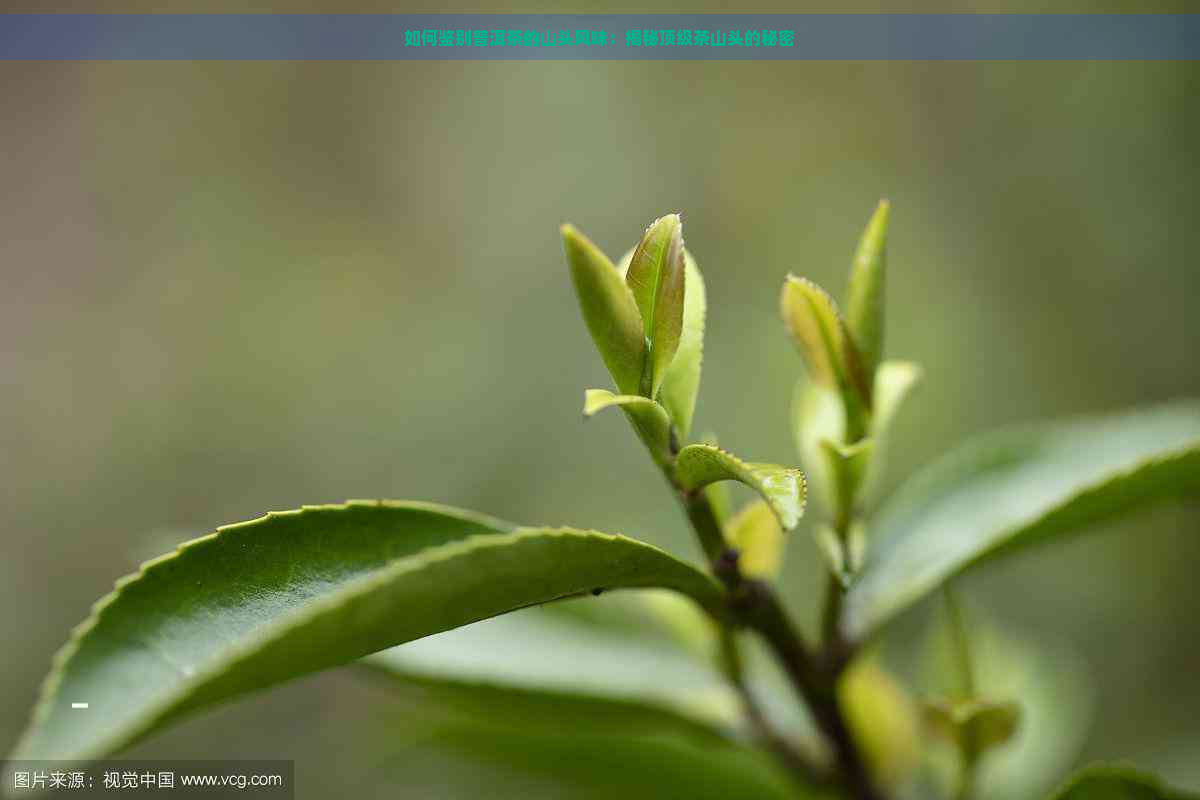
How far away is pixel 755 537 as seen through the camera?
3.58ft

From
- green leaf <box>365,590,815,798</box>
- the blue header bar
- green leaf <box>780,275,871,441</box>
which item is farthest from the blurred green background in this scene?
green leaf <box>780,275,871,441</box>

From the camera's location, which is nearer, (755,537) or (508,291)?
(755,537)

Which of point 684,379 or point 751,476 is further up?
point 684,379

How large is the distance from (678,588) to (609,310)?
267 millimetres

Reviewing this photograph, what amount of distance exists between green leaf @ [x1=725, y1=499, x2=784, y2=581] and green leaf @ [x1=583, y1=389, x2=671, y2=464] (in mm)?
145

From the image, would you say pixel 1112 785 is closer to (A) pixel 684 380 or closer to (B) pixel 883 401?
(B) pixel 883 401

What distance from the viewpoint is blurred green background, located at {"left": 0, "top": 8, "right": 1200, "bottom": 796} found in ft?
8.86

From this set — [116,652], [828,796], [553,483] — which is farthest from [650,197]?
[116,652]

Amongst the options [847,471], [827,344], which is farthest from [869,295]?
[847,471]

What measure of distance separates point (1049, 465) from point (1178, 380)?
1723mm

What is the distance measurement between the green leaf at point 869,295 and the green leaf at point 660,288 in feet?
0.65

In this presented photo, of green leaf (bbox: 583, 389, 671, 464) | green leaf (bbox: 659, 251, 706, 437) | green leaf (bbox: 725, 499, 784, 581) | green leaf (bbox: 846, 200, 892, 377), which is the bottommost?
green leaf (bbox: 725, 499, 784, 581)

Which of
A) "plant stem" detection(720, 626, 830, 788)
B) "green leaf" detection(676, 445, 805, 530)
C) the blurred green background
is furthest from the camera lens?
the blurred green background

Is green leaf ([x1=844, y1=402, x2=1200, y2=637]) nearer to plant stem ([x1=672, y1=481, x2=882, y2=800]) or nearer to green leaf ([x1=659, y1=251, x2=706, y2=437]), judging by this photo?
plant stem ([x1=672, y1=481, x2=882, y2=800])
